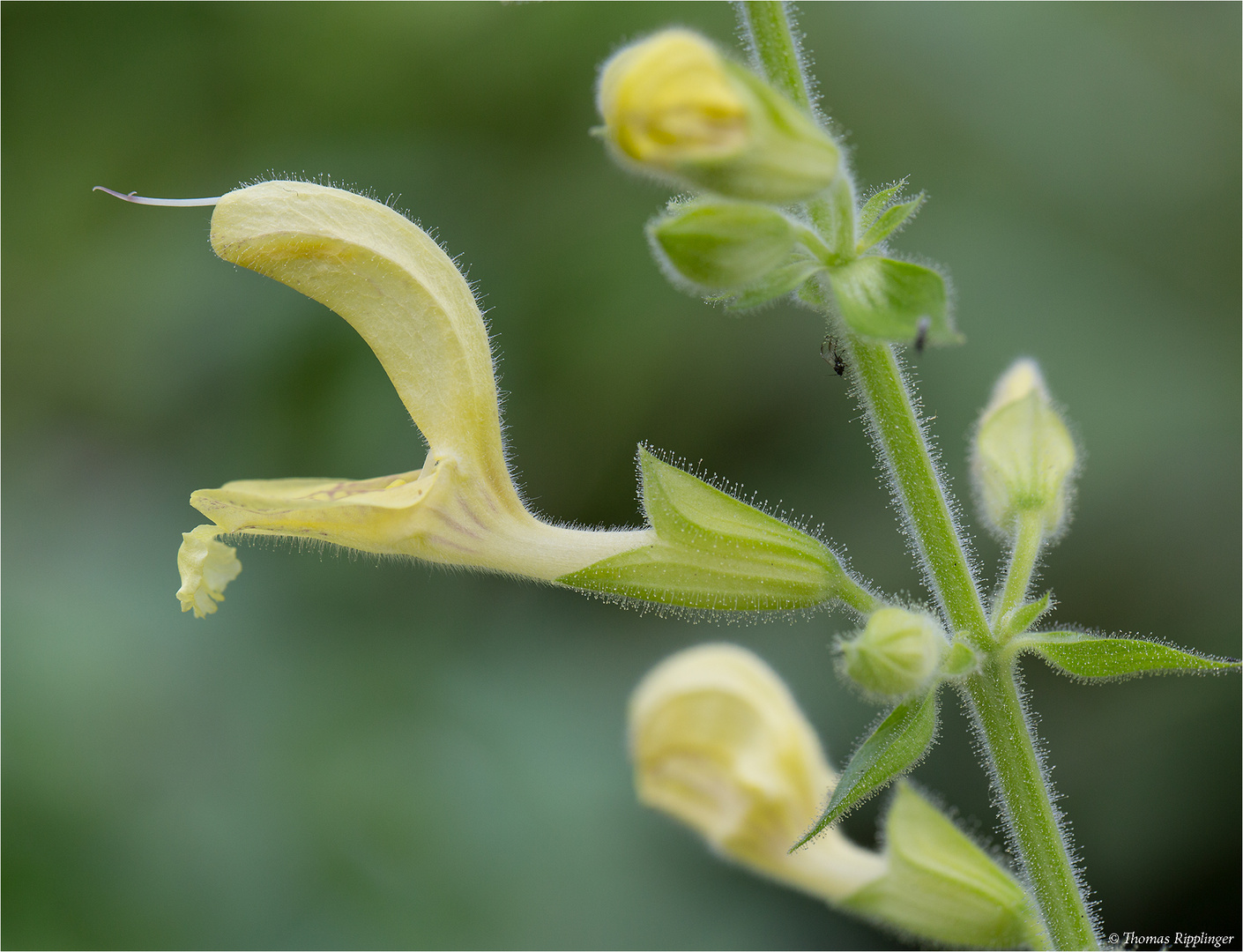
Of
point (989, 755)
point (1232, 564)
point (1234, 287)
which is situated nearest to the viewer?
point (989, 755)

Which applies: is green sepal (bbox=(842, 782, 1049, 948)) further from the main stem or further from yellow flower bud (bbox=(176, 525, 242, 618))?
yellow flower bud (bbox=(176, 525, 242, 618))

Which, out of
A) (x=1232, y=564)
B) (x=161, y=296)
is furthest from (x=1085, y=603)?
(x=161, y=296)

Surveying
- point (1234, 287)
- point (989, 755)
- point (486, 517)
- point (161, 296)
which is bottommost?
point (989, 755)

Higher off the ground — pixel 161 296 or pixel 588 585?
pixel 161 296

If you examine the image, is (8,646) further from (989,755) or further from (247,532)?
(989,755)

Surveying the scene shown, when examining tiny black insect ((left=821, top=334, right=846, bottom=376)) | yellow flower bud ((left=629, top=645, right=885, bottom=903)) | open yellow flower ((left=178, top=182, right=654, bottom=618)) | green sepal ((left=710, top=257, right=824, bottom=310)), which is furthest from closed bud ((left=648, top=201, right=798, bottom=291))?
yellow flower bud ((left=629, top=645, right=885, bottom=903))

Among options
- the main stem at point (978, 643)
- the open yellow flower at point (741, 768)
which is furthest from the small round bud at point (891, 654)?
the open yellow flower at point (741, 768)

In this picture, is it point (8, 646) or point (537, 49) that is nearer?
point (8, 646)
